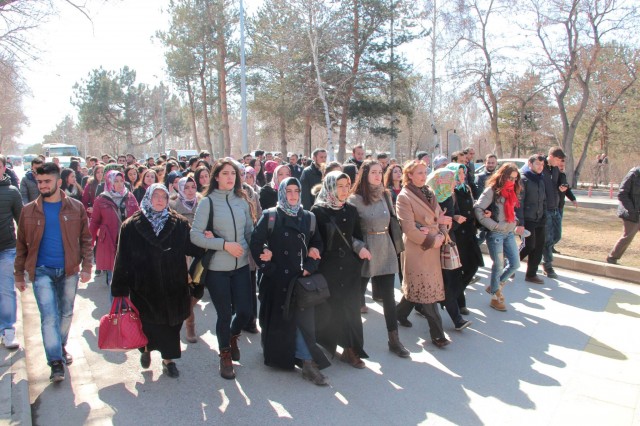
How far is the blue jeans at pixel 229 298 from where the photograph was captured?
171 inches

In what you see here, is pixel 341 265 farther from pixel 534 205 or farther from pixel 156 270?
pixel 534 205

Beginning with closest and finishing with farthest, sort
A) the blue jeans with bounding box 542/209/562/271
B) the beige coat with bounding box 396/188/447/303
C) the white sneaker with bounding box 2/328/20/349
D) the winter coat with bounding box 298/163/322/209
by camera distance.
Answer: the white sneaker with bounding box 2/328/20/349, the beige coat with bounding box 396/188/447/303, the winter coat with bounding box 298/163/322/209, the blue jeans with bounding box 542/209/562/271

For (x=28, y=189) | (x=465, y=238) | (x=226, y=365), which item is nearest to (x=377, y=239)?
(x=465, y=238)

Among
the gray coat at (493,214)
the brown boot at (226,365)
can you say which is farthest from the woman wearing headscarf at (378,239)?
the gray coat at (493,214)

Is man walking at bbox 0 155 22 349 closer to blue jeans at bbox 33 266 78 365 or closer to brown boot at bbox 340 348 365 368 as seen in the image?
blue jeans at bbox 33 266 78 365

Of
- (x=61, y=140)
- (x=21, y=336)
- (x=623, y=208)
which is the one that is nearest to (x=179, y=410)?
(x=21, y=336)

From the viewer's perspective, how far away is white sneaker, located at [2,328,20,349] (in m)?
4.79

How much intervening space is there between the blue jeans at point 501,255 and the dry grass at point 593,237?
351cm

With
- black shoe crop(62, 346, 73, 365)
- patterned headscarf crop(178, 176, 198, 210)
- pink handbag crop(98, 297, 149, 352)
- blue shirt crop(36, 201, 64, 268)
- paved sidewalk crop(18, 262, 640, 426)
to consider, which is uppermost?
patterned headscarf crop(178, 176, 198, 210)

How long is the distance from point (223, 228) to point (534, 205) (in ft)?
15.9

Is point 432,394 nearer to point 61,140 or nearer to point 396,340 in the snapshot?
point 396,340

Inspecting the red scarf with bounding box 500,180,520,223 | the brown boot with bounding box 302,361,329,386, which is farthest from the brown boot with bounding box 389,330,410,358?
the red scarf with bounding box 500,180,520,223

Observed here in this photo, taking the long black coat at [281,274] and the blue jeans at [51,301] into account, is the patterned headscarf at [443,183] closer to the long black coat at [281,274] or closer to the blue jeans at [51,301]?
the long black coat at [281,274]

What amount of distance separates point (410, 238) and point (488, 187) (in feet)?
6.04
